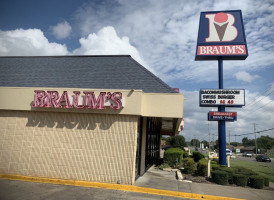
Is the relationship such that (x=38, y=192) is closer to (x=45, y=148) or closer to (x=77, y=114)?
(x=45, y=148)

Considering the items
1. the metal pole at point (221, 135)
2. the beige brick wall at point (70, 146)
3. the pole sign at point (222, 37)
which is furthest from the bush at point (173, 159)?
the pole sign at point (222, 37)

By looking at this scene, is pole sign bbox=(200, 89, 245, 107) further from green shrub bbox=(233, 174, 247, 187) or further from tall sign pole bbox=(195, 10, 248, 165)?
green shrub bbox=(233, 174, 247, 187)

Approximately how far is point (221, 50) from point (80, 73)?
13.8 metres

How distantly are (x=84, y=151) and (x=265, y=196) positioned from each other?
10067mm

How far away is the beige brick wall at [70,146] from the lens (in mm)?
11289

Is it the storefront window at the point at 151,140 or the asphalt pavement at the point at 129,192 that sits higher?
the storefront window at the point at 151,140

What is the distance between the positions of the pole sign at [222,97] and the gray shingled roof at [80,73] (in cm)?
808

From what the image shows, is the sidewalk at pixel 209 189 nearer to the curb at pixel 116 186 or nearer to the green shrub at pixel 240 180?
the green shrub at pixel 240 180

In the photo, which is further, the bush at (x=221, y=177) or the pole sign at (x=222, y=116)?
the pole sign at (x=222, y=116)

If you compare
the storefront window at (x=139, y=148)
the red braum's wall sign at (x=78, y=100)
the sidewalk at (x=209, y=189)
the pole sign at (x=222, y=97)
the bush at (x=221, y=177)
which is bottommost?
Answer: the sidewalk at (x=209, y=189)

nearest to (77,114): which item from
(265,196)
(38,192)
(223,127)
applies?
(38,192)

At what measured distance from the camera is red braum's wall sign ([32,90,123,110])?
11.4 metres

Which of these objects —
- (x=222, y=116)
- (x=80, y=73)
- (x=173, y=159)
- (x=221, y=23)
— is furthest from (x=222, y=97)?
(x=80, y=73)

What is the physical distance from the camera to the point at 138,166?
12992mm
